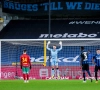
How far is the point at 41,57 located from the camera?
95.9 feet

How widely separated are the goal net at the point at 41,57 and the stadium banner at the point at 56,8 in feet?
22.9

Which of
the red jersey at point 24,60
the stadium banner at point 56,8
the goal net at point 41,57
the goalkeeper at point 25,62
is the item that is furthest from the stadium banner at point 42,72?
the stadium banner at point 56,8

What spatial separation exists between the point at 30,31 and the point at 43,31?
0.90 metres

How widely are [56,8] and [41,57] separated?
26.1ft

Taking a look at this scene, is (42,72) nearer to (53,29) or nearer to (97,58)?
(97,58)

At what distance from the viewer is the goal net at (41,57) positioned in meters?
27.4

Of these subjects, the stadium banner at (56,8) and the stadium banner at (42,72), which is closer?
the stadium banner at (42,72)

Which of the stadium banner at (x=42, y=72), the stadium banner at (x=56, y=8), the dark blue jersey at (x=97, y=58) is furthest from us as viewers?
the stadium banner at (x=56, y=8)

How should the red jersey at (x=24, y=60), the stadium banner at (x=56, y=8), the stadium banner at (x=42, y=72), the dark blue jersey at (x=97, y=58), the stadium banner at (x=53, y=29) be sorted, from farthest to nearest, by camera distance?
the stadium banner at (x=56, y=8) < the stadium banner at (x=53, y=29) < the stadium banner at (x=42, y=72) < the red jersey at (x=24, y=60) < the dark blue jersey at (x=97, y=58)

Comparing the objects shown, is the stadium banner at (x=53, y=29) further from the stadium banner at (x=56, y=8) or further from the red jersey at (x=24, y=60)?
the red jersey at (x=24, y=60)

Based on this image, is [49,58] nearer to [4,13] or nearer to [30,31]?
[30,31]

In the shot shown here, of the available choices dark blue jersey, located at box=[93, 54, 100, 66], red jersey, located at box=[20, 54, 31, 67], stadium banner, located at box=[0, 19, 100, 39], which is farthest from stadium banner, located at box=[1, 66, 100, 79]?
stadium banner, located at box=[0, 19, 100, 39]

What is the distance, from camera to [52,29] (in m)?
35.8

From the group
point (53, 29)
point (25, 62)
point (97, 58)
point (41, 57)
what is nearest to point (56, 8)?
point (53, 29)
